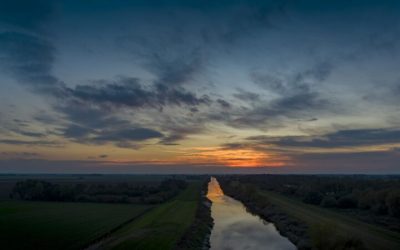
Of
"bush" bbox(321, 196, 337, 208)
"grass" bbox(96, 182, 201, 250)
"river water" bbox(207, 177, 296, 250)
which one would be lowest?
"river water" bbox(207, 177, 296, 250)

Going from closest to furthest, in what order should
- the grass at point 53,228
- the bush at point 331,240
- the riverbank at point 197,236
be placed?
the bush at point 331,240, the grass at point 53,228, the riverbank at point 197,236

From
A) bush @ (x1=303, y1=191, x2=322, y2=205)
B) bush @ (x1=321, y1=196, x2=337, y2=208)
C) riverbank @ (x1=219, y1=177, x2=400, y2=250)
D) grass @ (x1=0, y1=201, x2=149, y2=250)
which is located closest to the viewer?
riverbank @ (x1=219, y1=177, x2=400, y2=250)

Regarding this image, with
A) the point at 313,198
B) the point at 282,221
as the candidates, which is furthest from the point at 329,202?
the point at 282,221

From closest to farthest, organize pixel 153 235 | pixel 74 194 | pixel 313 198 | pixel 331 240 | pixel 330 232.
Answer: pixel 331 240
pixel 330 232
pixel 153 235
pixel 313 198
pixel 74 194

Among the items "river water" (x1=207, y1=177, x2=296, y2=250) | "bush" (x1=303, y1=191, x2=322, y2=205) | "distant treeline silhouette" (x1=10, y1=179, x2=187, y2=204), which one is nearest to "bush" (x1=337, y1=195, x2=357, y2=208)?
"bush" (x1=303, y1=191, x2=322, y2=205)

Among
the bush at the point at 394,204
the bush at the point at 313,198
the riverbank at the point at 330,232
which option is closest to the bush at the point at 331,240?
the riverbank at the point at 330,232

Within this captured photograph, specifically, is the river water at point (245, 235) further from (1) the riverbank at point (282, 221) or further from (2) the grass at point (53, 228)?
(2) the grass at point (53, 228)

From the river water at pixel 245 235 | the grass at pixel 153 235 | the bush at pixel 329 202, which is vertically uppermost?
the bush at pixel 329 202

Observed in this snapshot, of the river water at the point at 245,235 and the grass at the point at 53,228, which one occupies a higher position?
the grass at the point at 53,228

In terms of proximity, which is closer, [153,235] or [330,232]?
[330,232]

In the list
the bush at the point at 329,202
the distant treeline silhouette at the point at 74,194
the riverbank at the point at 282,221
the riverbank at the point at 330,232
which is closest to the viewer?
the riverbank at the point at 330,232

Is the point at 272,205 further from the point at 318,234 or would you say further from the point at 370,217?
the point at 318,234

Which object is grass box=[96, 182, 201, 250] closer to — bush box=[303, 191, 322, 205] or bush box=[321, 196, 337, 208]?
bush box=[321, 196, 337, 208]

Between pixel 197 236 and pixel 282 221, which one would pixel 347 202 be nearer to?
pixel 282 221
